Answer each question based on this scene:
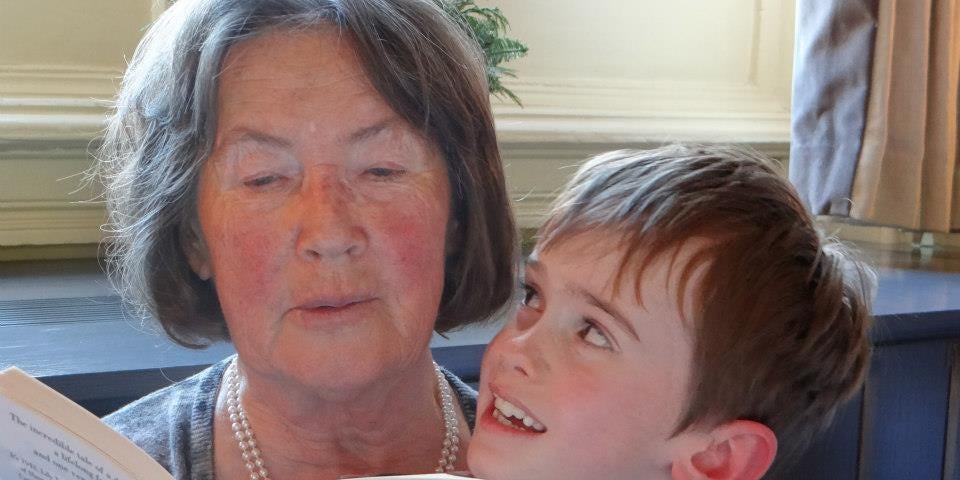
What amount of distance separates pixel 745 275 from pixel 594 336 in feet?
0.43

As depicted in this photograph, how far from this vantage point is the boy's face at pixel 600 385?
2.77 ft

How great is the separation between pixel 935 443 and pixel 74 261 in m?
1.49

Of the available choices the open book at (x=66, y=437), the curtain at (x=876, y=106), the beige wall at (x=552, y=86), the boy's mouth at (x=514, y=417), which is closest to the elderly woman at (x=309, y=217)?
the boy's mouth at (x=514, y=417)

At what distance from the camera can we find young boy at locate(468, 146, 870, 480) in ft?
2.77

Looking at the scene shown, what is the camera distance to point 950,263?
216cm

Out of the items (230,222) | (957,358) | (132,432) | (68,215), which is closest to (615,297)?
(230,222)

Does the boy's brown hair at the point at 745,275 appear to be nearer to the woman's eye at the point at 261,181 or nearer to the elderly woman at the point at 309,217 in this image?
the elderly woman at the point at 309,217

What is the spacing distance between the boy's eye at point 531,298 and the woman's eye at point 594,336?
2.7 inches

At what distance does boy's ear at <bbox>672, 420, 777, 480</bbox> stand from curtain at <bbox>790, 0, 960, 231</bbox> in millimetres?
1232

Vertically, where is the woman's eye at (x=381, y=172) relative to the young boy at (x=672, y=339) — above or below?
above

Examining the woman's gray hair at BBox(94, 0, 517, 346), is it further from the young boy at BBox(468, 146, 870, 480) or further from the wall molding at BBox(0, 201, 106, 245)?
the wall molding at BBox(0, 201, 106, 245)

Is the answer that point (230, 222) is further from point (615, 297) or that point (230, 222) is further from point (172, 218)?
point (615, 297)

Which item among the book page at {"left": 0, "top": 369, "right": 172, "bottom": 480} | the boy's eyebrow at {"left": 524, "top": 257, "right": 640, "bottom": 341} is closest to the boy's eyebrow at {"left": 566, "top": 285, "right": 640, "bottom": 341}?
the boy's eyebrow at {"left": 524, "top": 257, "right": 640, "bottom": 341}

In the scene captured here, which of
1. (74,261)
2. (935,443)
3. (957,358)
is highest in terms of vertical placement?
(74,261)
